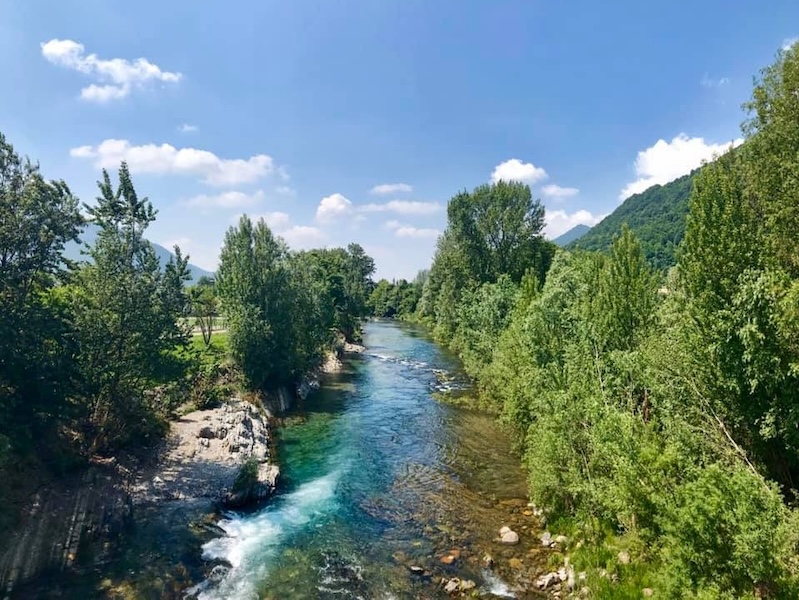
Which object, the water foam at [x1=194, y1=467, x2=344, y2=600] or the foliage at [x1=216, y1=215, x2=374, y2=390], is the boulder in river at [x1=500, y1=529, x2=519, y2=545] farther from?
the foliage at [x1=216, y1=215, x2=374, y2=390]

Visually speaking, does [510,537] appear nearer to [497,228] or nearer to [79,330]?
[79,330]

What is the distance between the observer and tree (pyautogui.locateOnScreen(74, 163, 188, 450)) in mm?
21469

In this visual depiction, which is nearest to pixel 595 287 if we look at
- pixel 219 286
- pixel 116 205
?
pixel 116 205

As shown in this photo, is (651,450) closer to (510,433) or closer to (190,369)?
(510,433)

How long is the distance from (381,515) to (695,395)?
1432cm

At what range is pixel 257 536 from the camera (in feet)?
64.8

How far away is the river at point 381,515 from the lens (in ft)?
54.7

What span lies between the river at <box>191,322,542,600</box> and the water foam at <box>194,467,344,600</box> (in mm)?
48

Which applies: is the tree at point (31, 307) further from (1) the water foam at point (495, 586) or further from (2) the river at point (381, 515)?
(1) the water foam at point (495, 586)

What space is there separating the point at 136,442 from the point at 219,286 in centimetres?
2065

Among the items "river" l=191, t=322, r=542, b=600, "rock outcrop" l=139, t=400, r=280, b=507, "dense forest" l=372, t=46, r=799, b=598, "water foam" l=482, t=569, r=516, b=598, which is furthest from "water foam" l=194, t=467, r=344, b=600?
"dense forest" l=372, t=46, r=799, b=598

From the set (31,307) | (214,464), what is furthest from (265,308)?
(31,307)

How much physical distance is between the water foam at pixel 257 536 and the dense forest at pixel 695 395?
35.2ft

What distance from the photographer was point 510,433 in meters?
31.3
